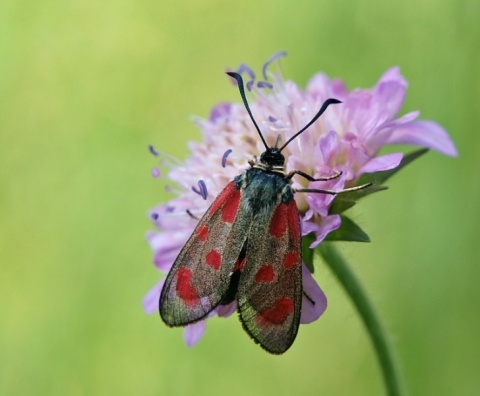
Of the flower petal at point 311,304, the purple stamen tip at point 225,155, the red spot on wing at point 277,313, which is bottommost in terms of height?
the red spot on wing at point 277,313

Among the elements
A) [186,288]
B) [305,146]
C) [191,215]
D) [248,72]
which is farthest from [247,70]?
[186,288]

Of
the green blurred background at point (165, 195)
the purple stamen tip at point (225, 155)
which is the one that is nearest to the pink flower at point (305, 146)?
the purple stamen tip at point (225, 155)

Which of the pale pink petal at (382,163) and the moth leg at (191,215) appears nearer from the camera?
the pale pink petal at (382,163)

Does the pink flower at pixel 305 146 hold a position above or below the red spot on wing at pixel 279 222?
above

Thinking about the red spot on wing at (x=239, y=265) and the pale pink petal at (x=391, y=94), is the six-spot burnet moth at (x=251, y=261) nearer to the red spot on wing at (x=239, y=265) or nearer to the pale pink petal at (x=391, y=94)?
the red spot on wing at (x=239, y=265)

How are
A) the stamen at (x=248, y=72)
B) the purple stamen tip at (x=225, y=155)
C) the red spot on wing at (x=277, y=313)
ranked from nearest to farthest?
the red spot on wing at (x=277, y=313) → the purple stamen tip at (x=225, y=155) → the stamen at (x=248, y=72)

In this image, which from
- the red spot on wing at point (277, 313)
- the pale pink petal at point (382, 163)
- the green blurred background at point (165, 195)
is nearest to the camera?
the red spot on wing at point (277, 313)
